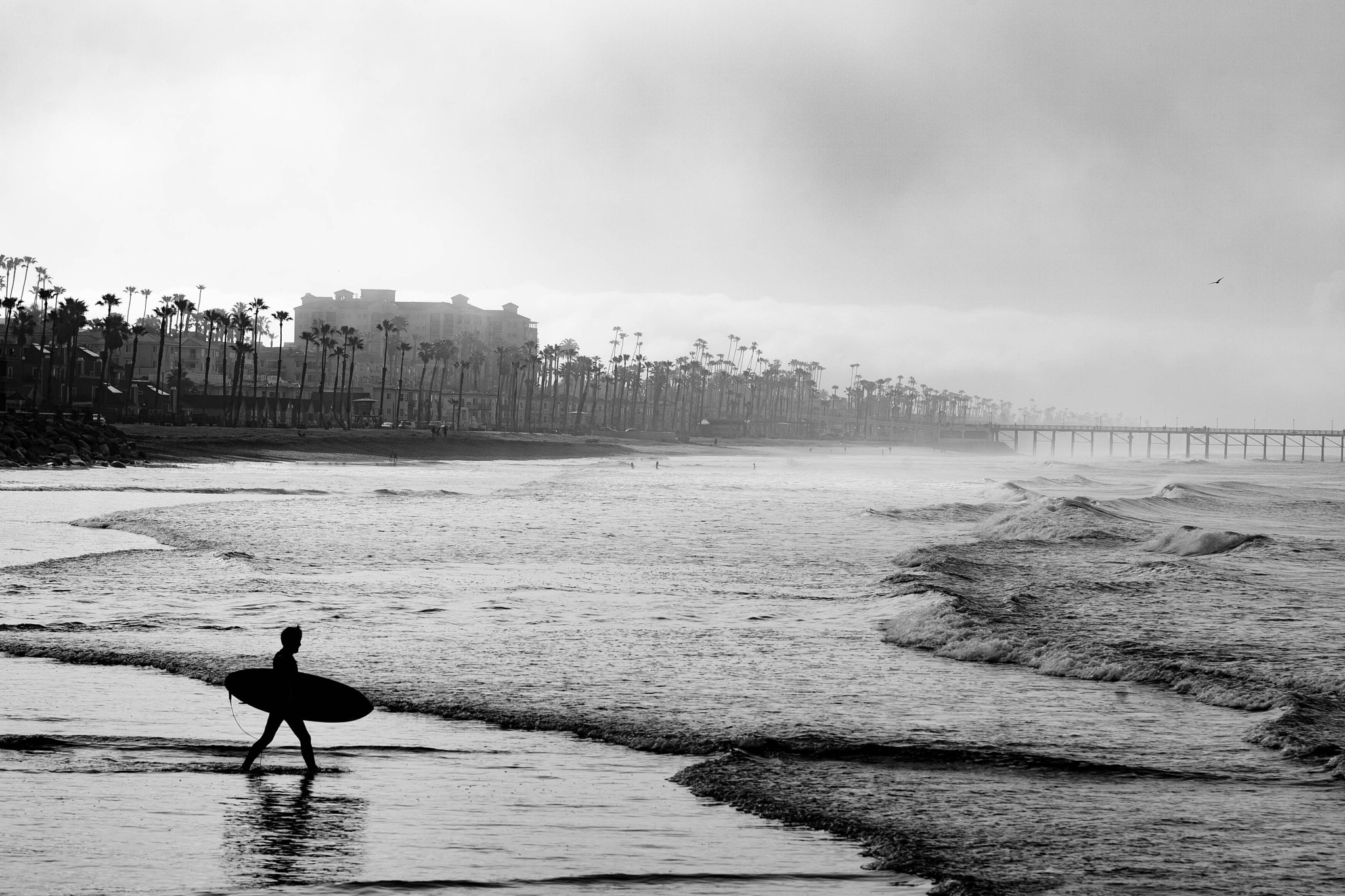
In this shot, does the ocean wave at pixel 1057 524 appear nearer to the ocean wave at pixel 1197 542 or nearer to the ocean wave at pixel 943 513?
the ocean wave at pixel 943 513

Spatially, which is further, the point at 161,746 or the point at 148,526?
the point at 148,526

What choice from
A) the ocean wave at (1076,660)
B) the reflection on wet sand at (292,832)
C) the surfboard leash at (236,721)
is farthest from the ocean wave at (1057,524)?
the reflection on wet sand at (292,832)

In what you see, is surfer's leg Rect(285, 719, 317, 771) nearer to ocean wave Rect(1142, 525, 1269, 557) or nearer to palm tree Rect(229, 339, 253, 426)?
ocean wave Rect(1142, 525, 1269, 557)

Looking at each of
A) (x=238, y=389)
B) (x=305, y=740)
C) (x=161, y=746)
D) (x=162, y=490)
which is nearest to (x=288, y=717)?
(x=305, y=740)

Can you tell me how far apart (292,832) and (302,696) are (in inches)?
59.8

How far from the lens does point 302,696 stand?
8211mm

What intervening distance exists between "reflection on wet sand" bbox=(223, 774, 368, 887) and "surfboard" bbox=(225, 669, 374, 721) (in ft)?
1.45

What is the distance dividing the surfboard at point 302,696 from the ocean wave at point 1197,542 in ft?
61.0

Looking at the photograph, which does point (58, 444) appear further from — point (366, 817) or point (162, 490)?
point (366, 817)

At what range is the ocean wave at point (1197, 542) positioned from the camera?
23672mm

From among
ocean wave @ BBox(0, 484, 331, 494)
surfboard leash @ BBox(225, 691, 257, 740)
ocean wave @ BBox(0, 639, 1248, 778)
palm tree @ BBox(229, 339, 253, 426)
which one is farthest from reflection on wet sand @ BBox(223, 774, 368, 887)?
palm tree @ BBox(229, 339, 253, 426)

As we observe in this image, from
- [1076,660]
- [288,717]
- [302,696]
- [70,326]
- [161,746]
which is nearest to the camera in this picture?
[288,717]

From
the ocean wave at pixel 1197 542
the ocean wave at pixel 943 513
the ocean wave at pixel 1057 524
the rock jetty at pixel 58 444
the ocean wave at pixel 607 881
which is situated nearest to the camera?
the ocean wave at pixel 607 881

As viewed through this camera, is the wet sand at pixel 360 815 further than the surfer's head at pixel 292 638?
No
